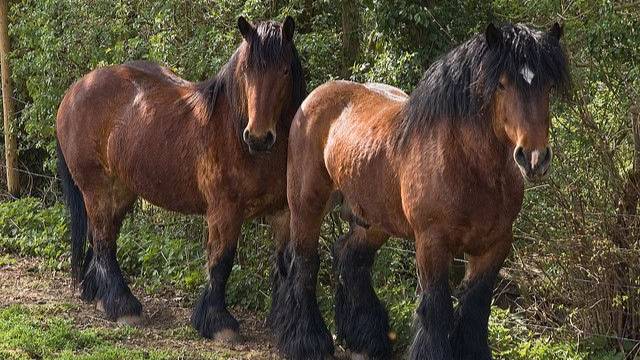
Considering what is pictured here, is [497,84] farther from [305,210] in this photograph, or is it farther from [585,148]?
[305,210]

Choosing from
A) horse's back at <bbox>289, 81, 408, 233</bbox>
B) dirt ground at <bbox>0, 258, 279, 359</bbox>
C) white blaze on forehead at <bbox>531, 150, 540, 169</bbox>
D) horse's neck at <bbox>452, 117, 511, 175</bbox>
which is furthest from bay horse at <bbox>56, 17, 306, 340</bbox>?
white blaze on forehead at <bbox>531, 150, 540, 169</bbox>

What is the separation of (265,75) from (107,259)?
7.59 ft

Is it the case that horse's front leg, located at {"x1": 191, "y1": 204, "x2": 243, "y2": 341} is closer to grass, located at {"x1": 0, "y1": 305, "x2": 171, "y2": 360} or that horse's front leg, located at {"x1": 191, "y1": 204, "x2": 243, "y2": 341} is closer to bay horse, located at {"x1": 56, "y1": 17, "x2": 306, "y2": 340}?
bay horse, located at {"x1": 56, "y1": 17, "x2": 306, "y2": 340}

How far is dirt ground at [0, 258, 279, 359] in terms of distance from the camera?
7176mm

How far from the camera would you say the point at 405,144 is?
229 inches

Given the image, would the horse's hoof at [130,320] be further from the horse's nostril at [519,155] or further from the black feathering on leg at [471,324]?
the horse's nostril at [519,155]

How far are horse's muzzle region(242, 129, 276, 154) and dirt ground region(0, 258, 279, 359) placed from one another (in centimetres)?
145

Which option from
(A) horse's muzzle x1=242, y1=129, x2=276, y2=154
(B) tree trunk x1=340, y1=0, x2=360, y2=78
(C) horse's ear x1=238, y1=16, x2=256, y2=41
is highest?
(B) tree trunk x1=340, y1=0, x2=360, y2=78

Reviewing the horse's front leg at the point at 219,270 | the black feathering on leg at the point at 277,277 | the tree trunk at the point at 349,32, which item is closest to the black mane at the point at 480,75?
the black feathering on leg at the point at 277,277

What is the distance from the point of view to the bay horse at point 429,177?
5164 millimetres

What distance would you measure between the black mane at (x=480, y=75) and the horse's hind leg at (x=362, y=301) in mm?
1237

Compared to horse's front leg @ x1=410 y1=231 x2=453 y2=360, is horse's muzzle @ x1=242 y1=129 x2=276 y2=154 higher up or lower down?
higher up

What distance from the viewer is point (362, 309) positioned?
6801 mm

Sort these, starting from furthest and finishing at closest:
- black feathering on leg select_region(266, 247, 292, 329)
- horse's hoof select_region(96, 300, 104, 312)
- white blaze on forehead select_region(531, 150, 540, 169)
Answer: horse's hoof select_region(96, 300, 104, 312) < black feathering on leg select_region(266, 247, 292, 329) < white blaze on forehead select_region(531, 150, 540, 169)
